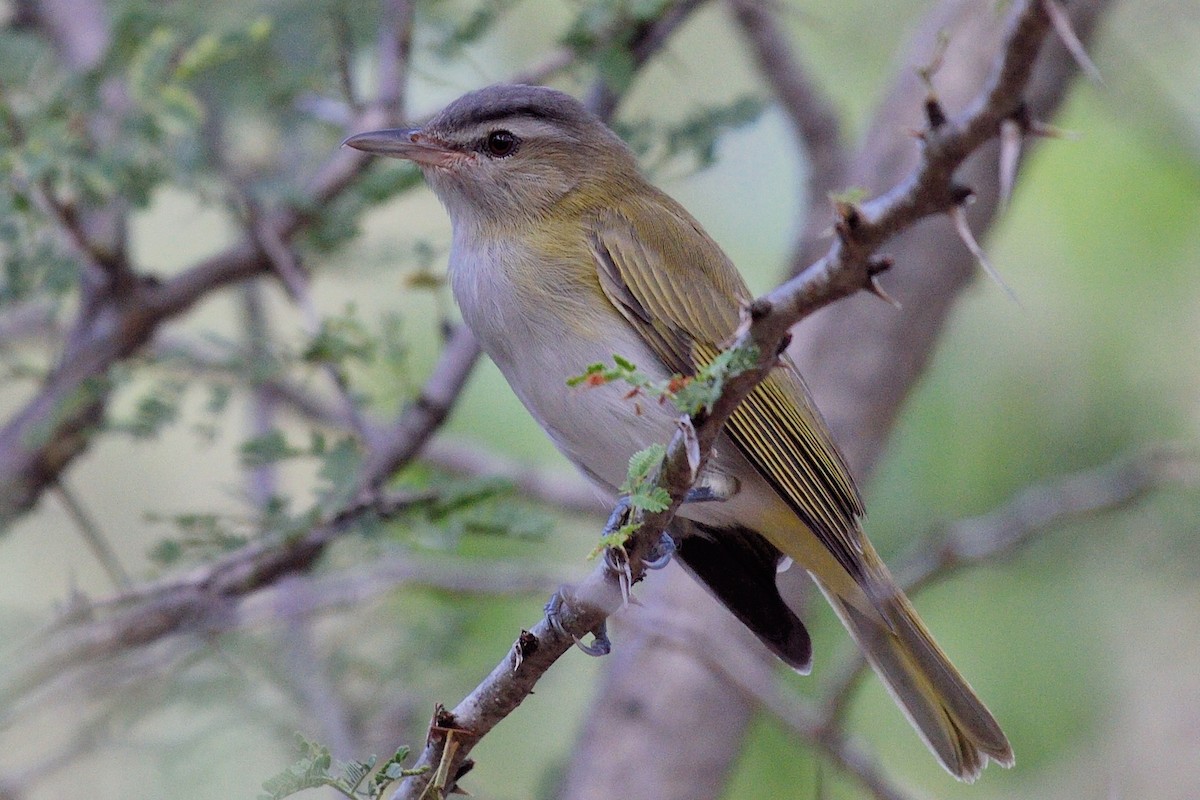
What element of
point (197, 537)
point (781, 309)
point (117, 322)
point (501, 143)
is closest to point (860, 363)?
point (501, 143)

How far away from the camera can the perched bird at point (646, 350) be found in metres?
3.45

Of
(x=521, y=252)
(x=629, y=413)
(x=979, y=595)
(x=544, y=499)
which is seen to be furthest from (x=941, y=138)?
(x=979, y=595)

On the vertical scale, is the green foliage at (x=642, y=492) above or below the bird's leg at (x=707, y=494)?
above

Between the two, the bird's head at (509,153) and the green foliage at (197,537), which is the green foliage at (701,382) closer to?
the bird's head at (509,153)

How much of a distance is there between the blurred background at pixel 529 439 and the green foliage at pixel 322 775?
3.77 feet

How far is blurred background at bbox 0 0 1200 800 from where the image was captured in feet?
14.3

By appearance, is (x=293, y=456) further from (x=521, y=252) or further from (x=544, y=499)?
(x=544, y=499)

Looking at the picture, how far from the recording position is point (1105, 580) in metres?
6.38

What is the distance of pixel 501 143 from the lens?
4.09 metres

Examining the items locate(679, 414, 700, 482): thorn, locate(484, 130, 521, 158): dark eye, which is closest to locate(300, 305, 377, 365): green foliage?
locate(484, 130, 521, 158): dark eye

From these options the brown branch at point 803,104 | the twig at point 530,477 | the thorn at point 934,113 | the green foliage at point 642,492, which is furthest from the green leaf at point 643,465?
the brown branch at point 803,104

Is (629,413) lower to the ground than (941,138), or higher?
lower

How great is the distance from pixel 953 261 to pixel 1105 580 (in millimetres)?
1995

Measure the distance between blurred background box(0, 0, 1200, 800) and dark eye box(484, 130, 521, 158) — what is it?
18.4 inches
